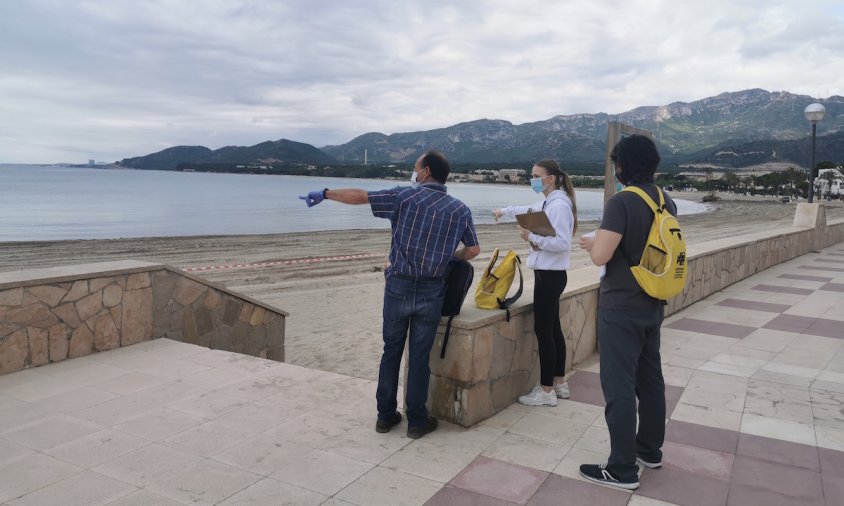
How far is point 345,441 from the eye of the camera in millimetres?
3592

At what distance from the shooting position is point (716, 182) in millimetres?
122375

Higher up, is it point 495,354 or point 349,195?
point 349,195

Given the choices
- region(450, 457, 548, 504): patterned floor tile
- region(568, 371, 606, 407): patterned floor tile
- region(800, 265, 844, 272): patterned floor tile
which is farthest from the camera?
region(800, 265, 844, 272): patterned floor tile

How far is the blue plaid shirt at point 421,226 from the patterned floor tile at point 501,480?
3.59ft

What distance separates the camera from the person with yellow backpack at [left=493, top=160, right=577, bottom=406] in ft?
12.9

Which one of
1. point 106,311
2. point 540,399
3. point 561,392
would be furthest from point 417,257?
point 106,311

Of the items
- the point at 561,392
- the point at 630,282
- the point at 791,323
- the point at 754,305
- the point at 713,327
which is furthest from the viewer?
the point at 754,305

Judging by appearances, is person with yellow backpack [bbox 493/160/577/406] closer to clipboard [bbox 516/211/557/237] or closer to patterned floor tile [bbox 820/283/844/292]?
clipboard [bbox 516/211/557/237]

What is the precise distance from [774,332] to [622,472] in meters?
4.57

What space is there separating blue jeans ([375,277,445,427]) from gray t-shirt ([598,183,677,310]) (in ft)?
3.25

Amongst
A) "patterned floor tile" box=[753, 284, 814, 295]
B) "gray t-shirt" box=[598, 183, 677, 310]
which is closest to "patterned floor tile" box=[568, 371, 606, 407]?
"gray t-shirt" box=[598, 183, 677, 310]

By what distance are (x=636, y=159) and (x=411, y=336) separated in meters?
1.60

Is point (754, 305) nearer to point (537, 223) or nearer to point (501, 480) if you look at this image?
point (537, 223)

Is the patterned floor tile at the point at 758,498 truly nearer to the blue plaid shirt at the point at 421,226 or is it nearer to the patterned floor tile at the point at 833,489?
the patterned floor tile at the point at 833,489
